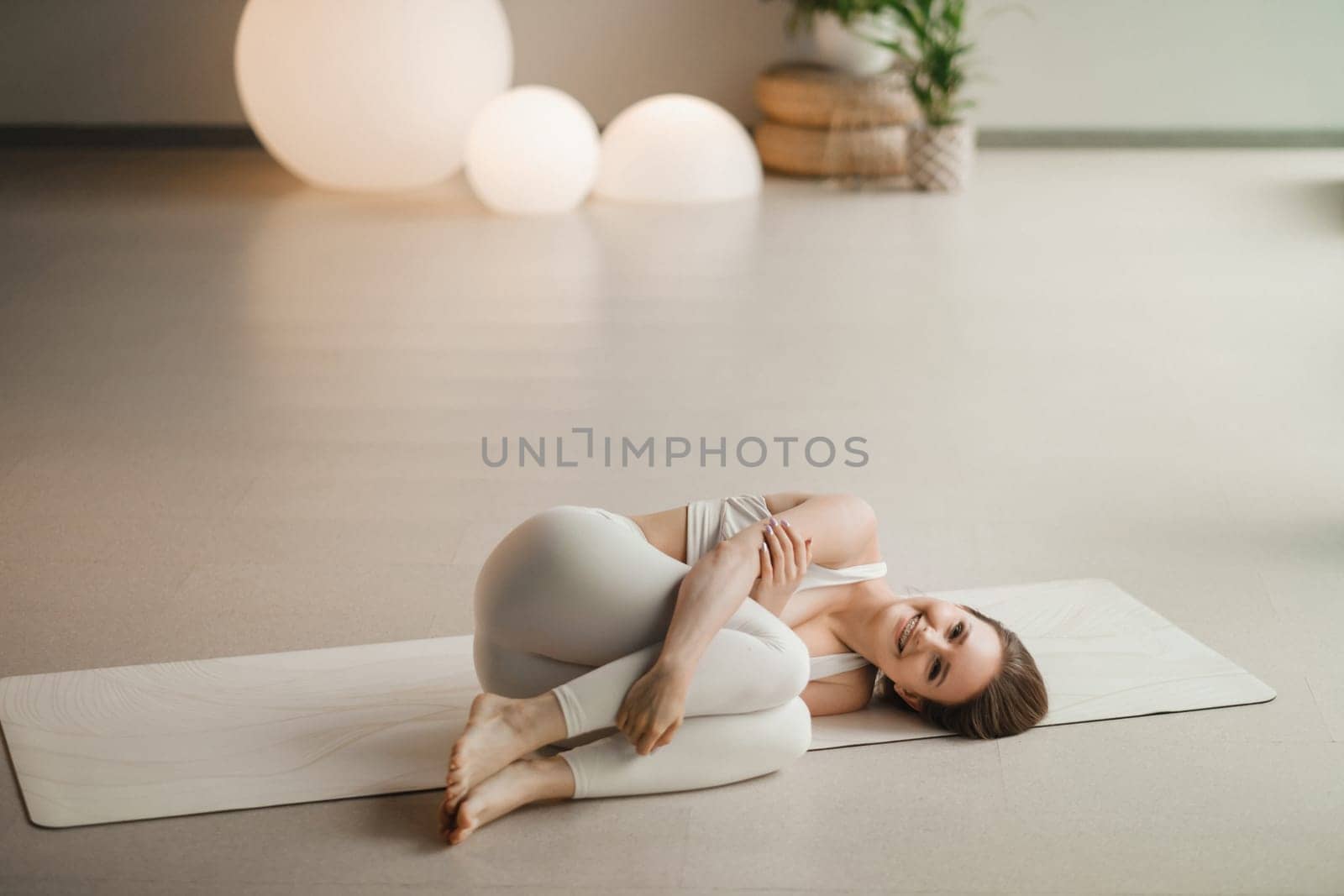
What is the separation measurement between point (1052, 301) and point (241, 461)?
89.6 inches

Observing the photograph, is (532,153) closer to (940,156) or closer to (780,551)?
(940,156)

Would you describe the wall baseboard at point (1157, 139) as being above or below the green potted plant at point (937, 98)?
below

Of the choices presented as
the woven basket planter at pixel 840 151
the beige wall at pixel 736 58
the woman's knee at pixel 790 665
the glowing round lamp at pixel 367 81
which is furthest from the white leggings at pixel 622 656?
→ the beige wall at pixel 736 58

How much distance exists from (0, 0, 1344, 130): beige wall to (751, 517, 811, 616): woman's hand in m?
4.15

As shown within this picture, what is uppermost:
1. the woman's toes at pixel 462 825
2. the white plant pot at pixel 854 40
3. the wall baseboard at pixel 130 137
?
the white plant pot at pixel 854 40

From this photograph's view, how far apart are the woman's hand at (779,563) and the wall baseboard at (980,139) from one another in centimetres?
427

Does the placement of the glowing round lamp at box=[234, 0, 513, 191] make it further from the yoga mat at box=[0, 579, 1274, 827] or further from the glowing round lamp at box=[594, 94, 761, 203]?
the yoga mat at box=[0, 579, 1274, 827]

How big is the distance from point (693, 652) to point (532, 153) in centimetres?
327

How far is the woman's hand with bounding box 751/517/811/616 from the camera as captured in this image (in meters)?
1.97

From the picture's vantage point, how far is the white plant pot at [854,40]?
17.4 feet

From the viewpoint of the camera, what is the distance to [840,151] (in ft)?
17.5

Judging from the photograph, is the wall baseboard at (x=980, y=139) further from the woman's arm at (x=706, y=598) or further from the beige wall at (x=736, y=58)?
the woman's arm at (x=706, y=598)

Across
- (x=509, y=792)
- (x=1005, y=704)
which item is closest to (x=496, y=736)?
(x=509, y=792)

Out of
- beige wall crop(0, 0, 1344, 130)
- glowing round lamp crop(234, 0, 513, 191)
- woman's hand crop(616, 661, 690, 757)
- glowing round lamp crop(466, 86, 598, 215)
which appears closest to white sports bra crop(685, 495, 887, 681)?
woman's hand crop(616, 661, 690, 757)
